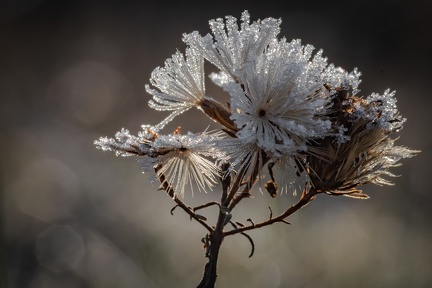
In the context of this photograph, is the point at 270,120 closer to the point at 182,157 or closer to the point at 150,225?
the point at 182,157

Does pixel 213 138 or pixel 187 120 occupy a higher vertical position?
pixel 187 120

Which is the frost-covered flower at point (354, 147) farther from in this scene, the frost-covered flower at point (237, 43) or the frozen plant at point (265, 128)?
the frost-covered flower at point (237, 43)

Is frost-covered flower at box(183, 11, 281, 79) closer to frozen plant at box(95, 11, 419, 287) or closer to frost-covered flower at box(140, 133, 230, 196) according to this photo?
frozen plant at box(95, 11, 419, 287)

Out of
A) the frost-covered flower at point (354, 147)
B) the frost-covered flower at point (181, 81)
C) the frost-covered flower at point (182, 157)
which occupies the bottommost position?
the frost-covered flower at point (182, 157)

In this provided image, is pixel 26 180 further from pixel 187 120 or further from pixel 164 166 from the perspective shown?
pixel 164 166

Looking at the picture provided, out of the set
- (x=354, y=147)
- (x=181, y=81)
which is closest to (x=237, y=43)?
(x=181, y=81)

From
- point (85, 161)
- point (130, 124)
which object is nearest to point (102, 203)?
point (85, 161)

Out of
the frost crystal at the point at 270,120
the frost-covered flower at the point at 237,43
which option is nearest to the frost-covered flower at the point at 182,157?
the frost crystal at the point at 270,120
